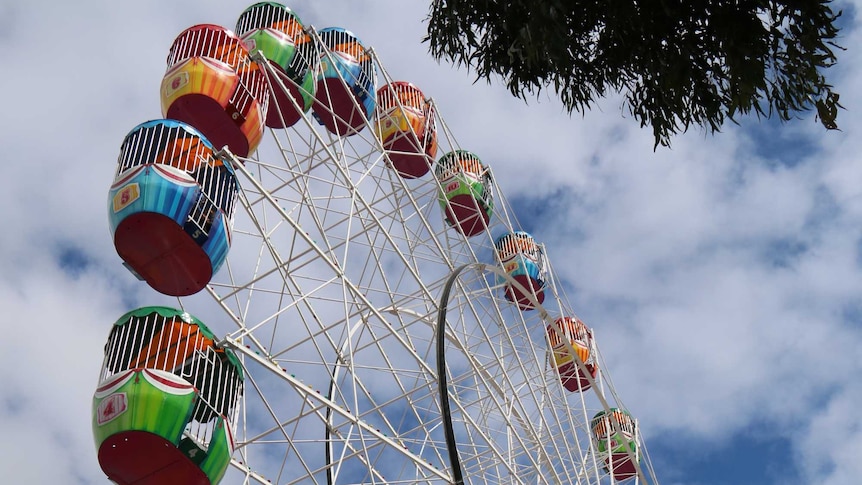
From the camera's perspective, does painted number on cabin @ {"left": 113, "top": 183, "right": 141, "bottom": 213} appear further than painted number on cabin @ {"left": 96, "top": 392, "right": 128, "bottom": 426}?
Yes

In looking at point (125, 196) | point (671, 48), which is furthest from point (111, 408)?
point (671, 48)

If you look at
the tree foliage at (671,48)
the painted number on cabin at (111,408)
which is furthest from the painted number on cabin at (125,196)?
the tree foliage at (671,48)

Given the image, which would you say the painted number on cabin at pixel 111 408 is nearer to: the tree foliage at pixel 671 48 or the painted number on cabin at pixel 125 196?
the painted number on cabin at pixel 125 196

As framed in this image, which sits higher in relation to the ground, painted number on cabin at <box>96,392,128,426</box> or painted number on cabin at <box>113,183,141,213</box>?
painted number on cabin at <box>113,183,141,213</box>

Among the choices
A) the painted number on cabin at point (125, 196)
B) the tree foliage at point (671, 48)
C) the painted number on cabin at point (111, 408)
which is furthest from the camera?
the painted number on cabin at point (125, 196)

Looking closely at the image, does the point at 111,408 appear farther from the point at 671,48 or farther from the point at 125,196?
the point at 671,48

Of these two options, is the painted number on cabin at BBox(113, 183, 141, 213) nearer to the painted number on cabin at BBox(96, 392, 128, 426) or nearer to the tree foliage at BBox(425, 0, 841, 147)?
the painted number on cabin at BBox(96, 392, 128, 426)

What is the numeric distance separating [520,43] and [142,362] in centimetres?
600

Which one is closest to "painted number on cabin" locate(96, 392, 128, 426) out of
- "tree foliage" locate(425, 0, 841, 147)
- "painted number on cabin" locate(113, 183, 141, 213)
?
"painted number on cabin" locate(113, 183, 141, 213)

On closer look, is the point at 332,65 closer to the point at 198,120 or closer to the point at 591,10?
the point at 198,120

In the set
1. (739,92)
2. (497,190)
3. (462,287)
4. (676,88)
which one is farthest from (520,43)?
(497,190)

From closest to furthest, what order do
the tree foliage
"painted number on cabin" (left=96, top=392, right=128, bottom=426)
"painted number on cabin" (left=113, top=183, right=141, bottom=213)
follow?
the tree foliage, "painted number on cabin" (left=96, top=392, right=128, bottom=426), "painted number on cabin" (left=113, top=183, right=141, bottom=213)

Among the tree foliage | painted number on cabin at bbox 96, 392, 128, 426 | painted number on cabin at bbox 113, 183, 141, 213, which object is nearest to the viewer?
the tree foliage

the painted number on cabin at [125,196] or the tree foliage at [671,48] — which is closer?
the tree foliage at [671,48]
